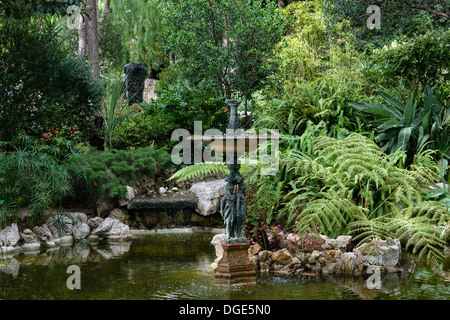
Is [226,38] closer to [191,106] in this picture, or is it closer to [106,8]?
[191,106]

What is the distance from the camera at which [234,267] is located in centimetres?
449

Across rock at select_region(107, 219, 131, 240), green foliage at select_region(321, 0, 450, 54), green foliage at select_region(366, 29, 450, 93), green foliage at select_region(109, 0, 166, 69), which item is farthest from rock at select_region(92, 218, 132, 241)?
green foliage at select_region(109, 0, 166, 69)

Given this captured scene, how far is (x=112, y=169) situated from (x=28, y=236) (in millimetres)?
2468

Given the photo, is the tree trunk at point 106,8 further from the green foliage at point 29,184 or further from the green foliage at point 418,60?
the green foliage at point 29,184

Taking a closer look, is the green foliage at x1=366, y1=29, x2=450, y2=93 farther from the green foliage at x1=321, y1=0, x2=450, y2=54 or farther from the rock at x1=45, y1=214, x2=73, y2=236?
the rock at x1=45, y1=214, x2=73, y2=236

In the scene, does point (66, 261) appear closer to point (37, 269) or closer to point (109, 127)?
Answer: point (37, 269)

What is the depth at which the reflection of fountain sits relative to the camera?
441 centimetres

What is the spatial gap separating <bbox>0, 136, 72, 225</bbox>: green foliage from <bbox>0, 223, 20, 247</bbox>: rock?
14 centimetres

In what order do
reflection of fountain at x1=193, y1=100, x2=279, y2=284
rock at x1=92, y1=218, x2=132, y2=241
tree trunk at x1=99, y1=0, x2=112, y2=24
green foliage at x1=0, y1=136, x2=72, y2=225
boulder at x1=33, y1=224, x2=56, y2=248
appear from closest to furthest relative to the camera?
reflection of fountain at x1=193, y1=100, x2=279, y2=284
green foliage at x1=0, y1=136, x2=72, y2=225
boulder at x1=33, y1=224, x2=56, y2=248
rock at x1=92, y1=218, x2=132, y2=241
tree trunk at x1=99, y1=0, x2=112, y2=24

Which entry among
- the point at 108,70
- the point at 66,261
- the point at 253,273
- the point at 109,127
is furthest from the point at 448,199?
the point at 108,70

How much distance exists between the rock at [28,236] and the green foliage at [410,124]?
19.2 feet

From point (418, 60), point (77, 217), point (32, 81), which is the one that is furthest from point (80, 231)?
point (418, 60)

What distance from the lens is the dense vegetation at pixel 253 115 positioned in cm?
596

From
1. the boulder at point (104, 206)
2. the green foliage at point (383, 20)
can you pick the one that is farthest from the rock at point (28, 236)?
the green foliage at point (383, 20)
